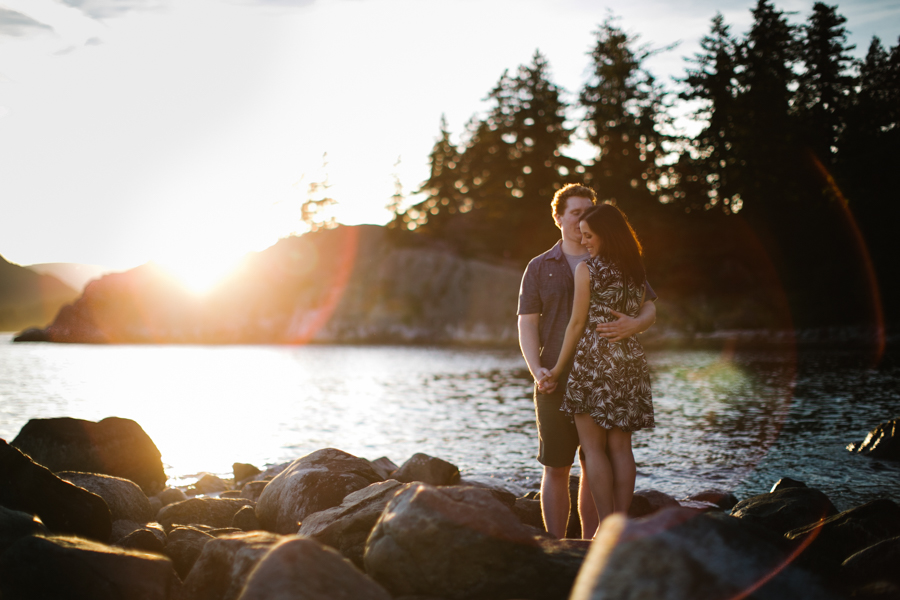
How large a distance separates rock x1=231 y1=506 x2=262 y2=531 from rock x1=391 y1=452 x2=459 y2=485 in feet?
6.32

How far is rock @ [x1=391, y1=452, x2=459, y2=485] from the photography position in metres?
7.51

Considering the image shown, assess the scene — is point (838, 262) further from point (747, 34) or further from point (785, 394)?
point (785, 394)

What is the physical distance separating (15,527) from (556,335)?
3539mm

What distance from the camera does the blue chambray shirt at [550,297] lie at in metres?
4.49

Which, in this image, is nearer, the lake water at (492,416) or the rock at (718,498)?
the rock at (718,498)

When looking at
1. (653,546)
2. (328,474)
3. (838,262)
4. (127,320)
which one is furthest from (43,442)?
(127,320)

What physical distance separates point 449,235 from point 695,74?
86.9 feet

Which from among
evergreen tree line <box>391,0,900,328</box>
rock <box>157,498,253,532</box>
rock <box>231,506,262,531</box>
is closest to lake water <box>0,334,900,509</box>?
rock <box>157,498,253,532</box>

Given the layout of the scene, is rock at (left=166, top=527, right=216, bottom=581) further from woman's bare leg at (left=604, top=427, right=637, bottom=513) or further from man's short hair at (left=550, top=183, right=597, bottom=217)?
man's short hair at (left=550, top=183, right=597, bottom=217)

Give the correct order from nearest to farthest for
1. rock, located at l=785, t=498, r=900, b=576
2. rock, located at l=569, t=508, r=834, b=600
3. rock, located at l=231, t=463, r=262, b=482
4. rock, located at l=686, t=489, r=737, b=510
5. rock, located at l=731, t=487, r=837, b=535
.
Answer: rock, located at l=569, t=508, r=834, b=600 → rock, located at l=785, t=498, r=900, b=576 → rock, located at l=731, t=487, r=837, b=535 → rock, located at l=686, t=489, r=737, b=510 → rock, located at l=231, t=463, r=262, b=482

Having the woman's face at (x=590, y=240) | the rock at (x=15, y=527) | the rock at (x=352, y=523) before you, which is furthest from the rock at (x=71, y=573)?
the woman's face at (x=590, y=240)

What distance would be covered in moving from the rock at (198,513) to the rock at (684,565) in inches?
195

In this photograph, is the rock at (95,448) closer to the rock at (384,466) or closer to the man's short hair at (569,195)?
the rock at (384,466)

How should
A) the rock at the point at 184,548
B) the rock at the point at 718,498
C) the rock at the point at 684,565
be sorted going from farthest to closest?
1. the rock at the point at 718,498
2. the rock at the point at 184,548
3. the rock at the point at 684,565
